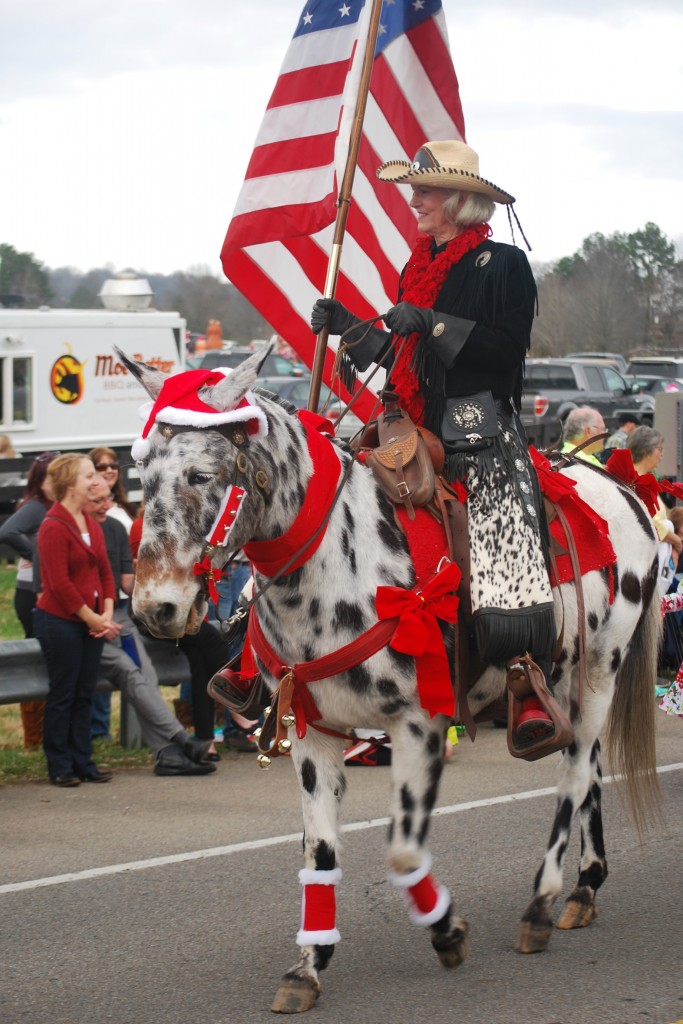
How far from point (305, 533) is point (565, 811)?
1853mm

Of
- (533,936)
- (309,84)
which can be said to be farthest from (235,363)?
(533,936)

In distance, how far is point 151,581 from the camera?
416cm

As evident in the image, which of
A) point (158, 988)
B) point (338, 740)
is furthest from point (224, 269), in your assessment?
point (158, 988)

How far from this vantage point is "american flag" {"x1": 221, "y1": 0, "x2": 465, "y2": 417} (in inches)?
303

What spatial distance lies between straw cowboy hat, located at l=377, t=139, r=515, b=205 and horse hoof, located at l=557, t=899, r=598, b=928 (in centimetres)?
286

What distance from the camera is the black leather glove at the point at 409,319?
16.3ft

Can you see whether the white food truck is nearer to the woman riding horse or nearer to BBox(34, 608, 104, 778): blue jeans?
BBox(34, 608, 104, 778): blue jeans

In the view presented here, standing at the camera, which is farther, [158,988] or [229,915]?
[229,915]

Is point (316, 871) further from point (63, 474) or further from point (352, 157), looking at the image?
point (63, 474)

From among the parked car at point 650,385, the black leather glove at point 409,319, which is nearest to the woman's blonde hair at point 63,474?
the black leather glove at point 409,319

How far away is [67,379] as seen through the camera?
70.3 ft

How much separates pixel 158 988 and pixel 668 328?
207 ft

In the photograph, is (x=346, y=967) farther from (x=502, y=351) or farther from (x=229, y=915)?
(x=502, y=351)

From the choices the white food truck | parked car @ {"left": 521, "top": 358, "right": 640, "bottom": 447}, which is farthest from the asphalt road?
parked car @ {"left": 521, "top": 358, "right": 640, "bottom": 447}
